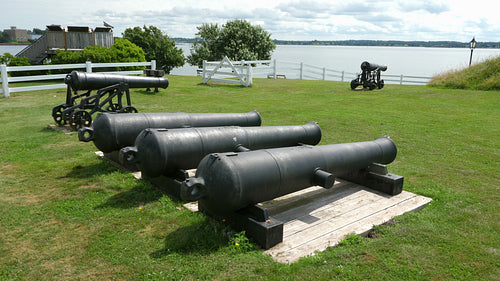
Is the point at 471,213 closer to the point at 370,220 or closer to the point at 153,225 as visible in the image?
the point at 370,220

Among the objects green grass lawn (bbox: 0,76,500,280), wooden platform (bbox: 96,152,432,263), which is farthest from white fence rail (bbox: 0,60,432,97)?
wooden platform (bbox: 96,152,432,263)

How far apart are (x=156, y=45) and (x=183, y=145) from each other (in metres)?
30.3

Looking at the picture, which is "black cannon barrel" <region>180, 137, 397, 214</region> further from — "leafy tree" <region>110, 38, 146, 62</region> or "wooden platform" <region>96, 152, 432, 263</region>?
"leafy tree" <region>110, 38, 146, 62</region>

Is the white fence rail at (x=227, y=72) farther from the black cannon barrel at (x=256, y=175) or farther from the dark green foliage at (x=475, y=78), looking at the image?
the black cannon barrel at (x=256, y=175)

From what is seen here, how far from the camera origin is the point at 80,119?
979cm

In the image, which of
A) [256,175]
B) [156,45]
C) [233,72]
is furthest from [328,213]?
[156,45]

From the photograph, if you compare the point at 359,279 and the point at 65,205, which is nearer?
the point at 359,279

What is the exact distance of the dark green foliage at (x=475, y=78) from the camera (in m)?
21.5

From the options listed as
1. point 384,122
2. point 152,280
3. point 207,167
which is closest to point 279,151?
point 207,167

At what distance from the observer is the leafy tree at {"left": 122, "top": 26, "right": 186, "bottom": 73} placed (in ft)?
107

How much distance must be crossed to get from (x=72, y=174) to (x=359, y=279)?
5.13 m

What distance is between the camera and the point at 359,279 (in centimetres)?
366

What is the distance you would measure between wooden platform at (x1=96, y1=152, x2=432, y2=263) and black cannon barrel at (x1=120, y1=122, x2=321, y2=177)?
665mm

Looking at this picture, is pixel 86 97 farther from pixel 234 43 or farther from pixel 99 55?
pixel 234 43
